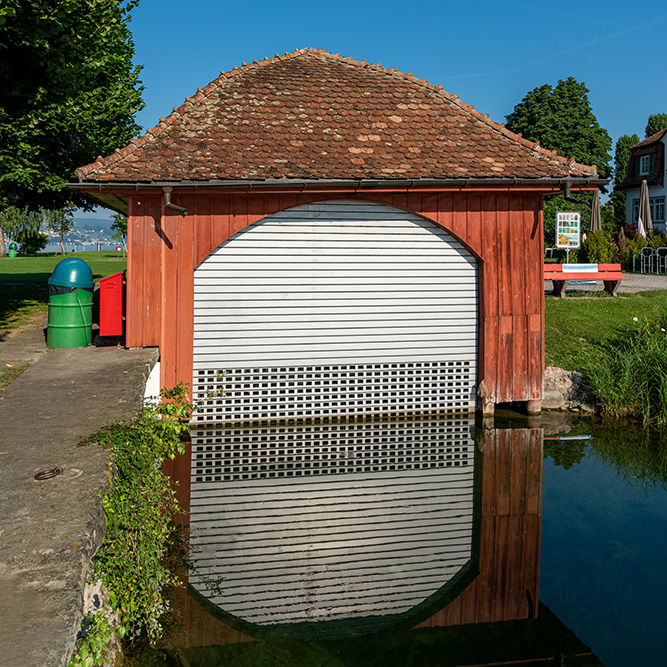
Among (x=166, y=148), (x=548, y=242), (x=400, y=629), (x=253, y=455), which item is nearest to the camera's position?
(x=400, y=629)

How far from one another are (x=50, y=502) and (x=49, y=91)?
1107cm

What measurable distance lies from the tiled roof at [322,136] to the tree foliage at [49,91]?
9.48 feet

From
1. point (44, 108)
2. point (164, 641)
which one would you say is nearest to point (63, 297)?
point (44, 108)

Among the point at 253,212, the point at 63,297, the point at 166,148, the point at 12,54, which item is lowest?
the point at 63,297

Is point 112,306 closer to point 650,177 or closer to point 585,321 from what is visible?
point 585,321

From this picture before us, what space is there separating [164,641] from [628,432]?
794 cm

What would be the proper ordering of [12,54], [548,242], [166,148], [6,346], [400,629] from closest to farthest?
[400,629] < [166,148] < [6,346] < [12,54] < [548,242]

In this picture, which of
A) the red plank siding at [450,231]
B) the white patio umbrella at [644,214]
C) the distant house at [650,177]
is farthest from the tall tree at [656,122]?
the red plank siding at [450,231]

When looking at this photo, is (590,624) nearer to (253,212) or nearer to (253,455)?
(253,455)

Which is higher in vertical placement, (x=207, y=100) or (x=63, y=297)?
(x=207, y=100)

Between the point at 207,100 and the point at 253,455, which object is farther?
the point at 207,100

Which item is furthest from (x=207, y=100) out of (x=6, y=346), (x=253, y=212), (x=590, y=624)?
(x=590, y=624)

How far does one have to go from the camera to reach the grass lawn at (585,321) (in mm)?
13086

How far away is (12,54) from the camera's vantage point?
12328mm
